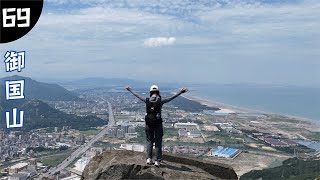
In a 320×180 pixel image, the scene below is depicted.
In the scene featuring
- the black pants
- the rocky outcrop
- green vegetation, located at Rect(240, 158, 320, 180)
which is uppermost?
the black pants

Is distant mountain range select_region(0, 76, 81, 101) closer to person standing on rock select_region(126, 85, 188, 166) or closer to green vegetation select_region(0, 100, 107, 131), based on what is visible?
green vegetation select_region(0, 100, 107, 131)

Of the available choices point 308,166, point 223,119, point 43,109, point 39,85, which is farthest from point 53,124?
point 39,85

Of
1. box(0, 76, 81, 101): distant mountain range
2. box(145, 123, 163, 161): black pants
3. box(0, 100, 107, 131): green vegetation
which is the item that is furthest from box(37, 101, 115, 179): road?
box(0, 76, 81, 101): distant mountain range

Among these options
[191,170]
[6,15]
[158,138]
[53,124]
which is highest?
[6,15]

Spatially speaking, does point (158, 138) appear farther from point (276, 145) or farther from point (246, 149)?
point (276, 145)

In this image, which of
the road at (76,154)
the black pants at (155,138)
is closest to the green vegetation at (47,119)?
the road at (76,154)

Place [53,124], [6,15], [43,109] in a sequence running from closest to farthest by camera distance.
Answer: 1. [6,15]
2. [53,124]
3. [43,109]

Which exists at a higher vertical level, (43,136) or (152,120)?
(152,120)
